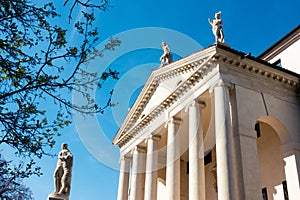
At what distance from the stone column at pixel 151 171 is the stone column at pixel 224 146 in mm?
6358

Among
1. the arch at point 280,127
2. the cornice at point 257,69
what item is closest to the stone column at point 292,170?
the arch at point 280,127

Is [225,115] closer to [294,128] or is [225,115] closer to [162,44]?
[294,128]

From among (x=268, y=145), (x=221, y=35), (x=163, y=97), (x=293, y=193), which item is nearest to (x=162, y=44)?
(x=163, y=97)

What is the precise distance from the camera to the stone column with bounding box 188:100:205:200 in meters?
13.7

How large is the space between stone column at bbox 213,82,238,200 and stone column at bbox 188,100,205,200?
5.35 ft

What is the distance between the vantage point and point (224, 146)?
1277 centimetres

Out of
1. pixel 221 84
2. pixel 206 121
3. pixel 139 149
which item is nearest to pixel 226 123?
pixel 221 84

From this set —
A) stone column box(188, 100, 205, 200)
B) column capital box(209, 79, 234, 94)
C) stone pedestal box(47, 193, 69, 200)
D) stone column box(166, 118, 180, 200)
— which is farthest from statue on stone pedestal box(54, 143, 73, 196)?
column capital box(209, 79, 234, 94)

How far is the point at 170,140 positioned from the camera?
16.9 meters

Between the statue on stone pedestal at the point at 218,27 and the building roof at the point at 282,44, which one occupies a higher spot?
the building roof at the point at 282,44

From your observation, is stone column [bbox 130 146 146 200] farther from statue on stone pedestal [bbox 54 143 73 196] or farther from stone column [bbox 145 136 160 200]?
statue on stone pedestal [bbox 54 143 73 196]

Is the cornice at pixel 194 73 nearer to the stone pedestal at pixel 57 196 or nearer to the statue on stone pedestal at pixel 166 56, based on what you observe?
the statue on stone pedestal at pixel 166 56

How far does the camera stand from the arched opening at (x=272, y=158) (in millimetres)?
15086

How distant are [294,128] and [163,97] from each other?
7.54 m
